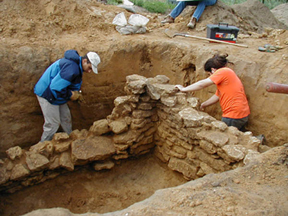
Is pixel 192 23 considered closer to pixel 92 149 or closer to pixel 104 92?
pixel 104 92

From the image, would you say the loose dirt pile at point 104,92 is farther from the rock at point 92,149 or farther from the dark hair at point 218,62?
the dark hair at point 218,62

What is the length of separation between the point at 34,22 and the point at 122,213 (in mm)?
4840

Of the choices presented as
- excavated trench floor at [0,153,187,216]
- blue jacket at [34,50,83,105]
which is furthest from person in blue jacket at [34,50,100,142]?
excavated trench floor at [0,153,187,216]

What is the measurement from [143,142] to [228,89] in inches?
66.9

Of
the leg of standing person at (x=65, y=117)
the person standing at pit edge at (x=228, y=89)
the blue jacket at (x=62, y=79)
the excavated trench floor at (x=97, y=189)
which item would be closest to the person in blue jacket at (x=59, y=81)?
the blue jacket at (x=62, y=79)

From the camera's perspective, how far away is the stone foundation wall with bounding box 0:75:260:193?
3268 millimetres

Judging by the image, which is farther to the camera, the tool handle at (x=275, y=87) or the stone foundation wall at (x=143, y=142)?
the stone foundation wall at (x=143, y=142)

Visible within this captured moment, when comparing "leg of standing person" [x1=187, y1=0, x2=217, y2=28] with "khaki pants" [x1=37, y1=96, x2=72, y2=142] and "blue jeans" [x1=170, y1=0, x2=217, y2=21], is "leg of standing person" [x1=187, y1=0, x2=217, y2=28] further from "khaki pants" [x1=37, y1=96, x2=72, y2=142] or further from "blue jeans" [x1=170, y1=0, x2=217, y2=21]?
"khaki pants" [x1=37, y1=96, x2=72, y2=142]

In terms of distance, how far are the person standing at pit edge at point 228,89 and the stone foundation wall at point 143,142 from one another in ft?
1.24

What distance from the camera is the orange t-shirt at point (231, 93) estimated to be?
389 centimetres

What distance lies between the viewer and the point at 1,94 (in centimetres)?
436

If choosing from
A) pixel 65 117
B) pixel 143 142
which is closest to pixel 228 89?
pixel 143 142

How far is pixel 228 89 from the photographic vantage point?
396 cm

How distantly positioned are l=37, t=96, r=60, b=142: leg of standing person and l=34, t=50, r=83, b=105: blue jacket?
0.12 meters
